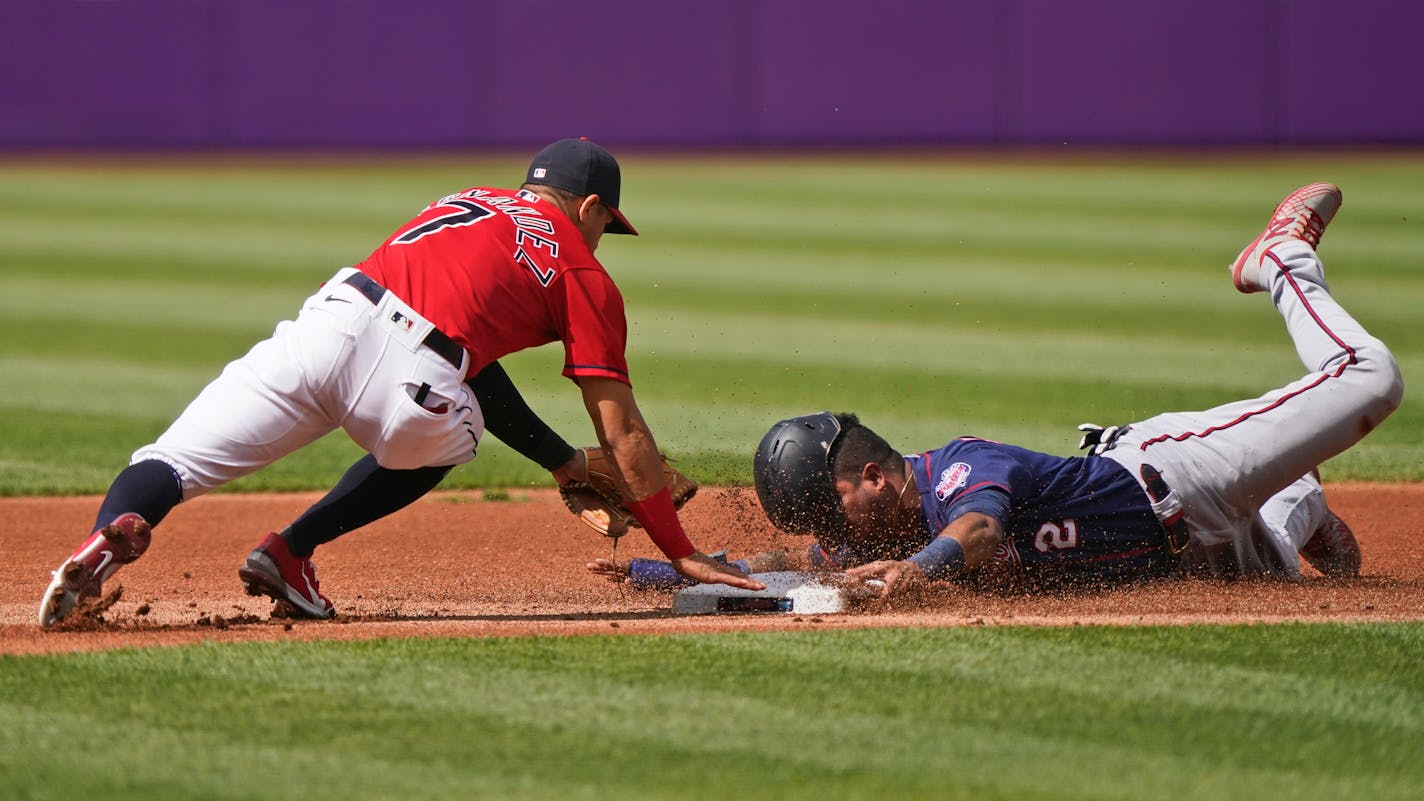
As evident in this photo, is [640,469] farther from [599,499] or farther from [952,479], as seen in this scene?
[952,479]

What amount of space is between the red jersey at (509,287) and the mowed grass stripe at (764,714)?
0.77 metres

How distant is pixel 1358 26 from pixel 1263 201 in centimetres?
449

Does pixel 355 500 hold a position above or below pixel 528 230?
below

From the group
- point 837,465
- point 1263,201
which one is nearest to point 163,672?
point 837,465

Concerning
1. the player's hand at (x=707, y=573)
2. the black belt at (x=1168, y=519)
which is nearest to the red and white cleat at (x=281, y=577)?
the player's hand at (x=707, y=573)

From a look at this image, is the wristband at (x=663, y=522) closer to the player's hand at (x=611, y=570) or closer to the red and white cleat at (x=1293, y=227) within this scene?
the player's hand at (x=611, y=570)

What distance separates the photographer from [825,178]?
1909cm

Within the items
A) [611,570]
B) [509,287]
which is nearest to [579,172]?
[509,287]

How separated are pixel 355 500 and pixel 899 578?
1.52 metres

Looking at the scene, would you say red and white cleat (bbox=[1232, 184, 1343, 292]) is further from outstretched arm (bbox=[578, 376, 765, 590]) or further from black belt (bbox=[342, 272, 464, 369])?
black belt (bbox=[342, 272, 464, 369])

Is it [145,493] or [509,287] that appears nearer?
[145,493]

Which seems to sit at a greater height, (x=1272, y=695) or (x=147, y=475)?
(x=147, y=475)

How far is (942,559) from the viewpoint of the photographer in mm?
4355

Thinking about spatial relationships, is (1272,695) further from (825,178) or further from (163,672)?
(825,178)
